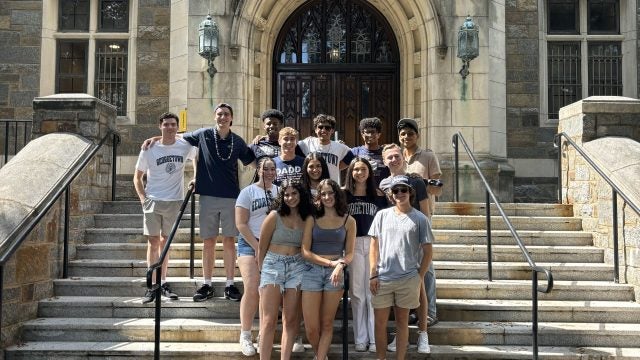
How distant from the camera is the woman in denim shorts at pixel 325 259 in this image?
15.0ft

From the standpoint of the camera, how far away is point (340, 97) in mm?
10633

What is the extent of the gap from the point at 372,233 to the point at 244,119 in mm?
5236

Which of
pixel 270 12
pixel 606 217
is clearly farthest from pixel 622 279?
pixel 270 12

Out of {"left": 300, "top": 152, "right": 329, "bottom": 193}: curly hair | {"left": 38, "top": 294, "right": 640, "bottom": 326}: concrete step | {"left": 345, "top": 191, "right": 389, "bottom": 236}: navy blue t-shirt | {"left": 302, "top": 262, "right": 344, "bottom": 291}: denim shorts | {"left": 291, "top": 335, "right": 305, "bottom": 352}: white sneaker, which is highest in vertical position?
{"left": 300, "top": 152, "right": 329, "bottom": 193}: curly hair

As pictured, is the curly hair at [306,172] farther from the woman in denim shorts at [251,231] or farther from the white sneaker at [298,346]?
the white sneaker at [298,346]

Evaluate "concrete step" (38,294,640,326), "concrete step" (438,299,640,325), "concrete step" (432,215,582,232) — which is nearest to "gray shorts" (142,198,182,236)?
"concrete step" (38,294,640,326)

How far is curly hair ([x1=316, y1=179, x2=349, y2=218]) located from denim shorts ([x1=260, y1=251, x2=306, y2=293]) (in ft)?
1.27

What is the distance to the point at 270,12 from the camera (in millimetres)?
10086

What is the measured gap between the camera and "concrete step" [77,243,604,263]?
6.66 m

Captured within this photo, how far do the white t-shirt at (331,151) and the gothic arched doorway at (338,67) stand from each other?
503cm

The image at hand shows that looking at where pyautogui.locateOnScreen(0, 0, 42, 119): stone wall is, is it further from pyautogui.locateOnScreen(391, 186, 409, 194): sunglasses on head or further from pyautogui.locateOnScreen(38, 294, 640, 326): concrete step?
pyautogui.locateOnScreen(391, 186, 409, 194): sunglasses on head

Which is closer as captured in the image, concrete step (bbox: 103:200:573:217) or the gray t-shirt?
the gray t-shirt

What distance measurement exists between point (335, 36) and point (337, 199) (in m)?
6.61

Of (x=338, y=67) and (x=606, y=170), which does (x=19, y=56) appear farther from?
(x=606, y=170)
